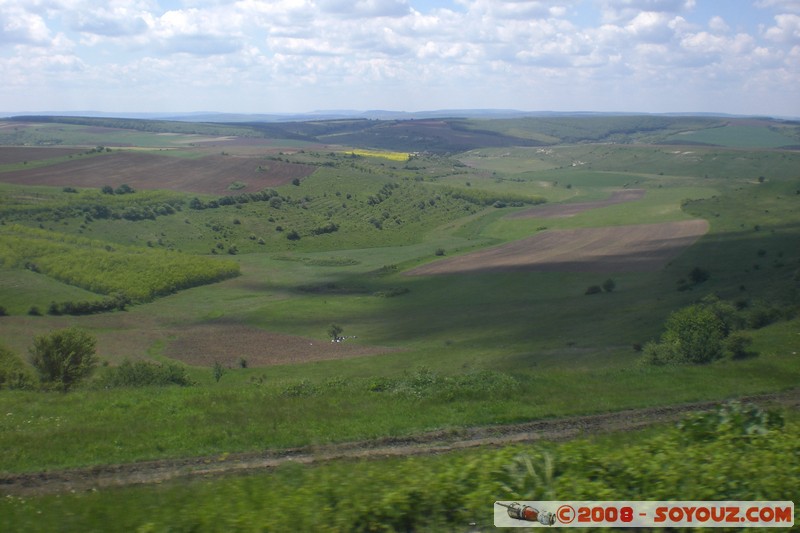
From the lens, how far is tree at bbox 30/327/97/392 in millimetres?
25172

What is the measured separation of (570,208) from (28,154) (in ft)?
299

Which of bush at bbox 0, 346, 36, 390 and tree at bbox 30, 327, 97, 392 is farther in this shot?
tree at bbox 30, 327, 97, 392

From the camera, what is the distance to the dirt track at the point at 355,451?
11.3m

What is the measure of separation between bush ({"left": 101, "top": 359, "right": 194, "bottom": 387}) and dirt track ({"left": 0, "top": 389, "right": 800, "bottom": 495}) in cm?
1261

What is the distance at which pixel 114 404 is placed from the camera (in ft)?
53.1

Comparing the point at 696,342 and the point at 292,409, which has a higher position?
the point at 292,409

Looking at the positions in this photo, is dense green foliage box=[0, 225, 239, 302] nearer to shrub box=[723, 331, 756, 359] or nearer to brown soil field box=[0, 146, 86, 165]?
brown soil field box=[0, 146, 86, 165]

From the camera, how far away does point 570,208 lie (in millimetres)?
109062

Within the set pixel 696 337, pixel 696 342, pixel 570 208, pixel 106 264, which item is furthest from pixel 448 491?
pixel 570 208

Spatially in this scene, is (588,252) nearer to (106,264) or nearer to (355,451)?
(106,264)

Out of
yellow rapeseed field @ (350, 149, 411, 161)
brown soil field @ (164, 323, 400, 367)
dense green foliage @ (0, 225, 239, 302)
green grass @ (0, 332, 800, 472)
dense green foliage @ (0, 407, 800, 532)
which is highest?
yellow rapeseed field @ (350, 149, 411, 161)

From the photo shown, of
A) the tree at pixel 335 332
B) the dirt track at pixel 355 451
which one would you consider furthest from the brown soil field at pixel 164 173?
the dirt track at pixel 355 451

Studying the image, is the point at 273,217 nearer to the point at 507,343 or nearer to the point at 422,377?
the point at 507,343

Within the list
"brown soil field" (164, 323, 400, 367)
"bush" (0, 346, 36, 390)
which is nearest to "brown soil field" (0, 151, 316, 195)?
"brown soil field" (164, 323, 400, 367)
